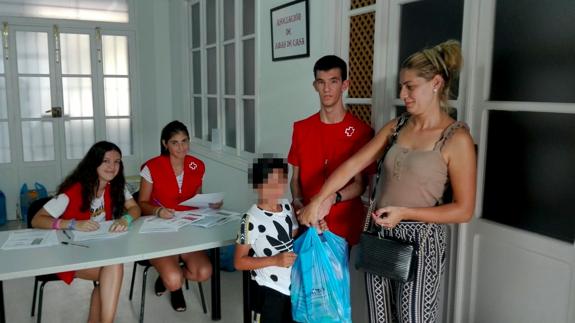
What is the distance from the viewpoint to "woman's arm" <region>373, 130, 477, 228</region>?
1441 mm

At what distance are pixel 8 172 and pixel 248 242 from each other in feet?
14.5

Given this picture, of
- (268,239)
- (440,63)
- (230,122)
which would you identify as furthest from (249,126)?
(440,63)

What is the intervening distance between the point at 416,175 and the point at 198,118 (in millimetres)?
3891

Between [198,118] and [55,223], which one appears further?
[198,118]

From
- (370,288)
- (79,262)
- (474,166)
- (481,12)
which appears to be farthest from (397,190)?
(79,262)

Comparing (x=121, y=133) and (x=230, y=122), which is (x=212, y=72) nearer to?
(x=230, y=122)

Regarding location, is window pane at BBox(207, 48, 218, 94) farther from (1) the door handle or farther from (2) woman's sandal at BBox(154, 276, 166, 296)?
(2) woman's sandal at BBox(154, 276, 166, 296)

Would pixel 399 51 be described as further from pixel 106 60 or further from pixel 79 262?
pixel 106 60

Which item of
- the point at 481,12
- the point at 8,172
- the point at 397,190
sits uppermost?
the point at 481,12

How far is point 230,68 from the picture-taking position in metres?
4.17

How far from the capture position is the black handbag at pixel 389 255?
151cm

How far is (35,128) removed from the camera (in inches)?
204

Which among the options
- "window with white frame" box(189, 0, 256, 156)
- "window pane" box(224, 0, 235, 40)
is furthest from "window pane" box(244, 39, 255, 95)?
"window pane" box(224, 0, 235, 40)

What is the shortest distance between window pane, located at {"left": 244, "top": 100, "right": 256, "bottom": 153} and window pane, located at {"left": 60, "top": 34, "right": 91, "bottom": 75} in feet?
8.31
